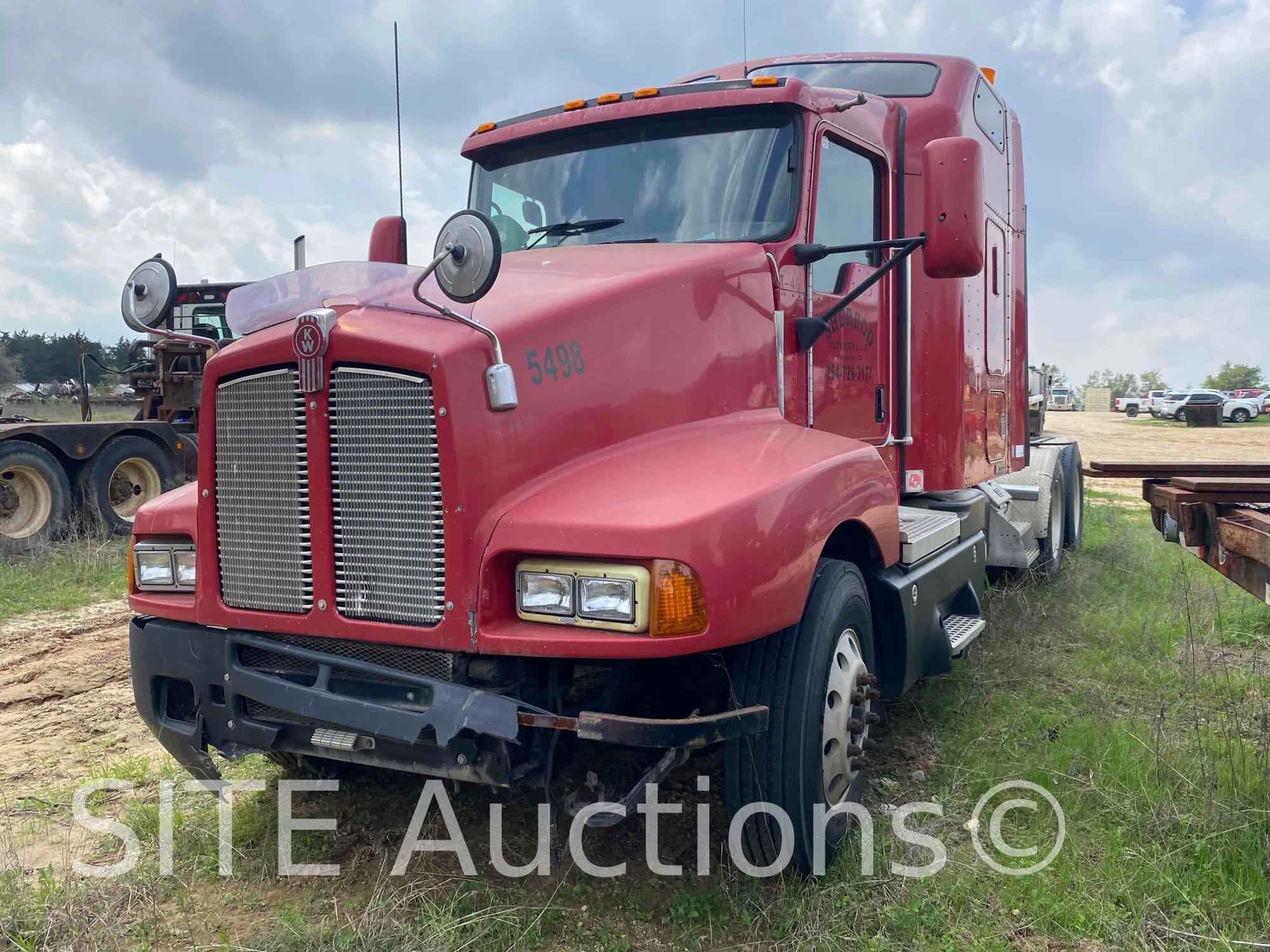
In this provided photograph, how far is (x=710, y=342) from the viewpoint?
3.78 meters

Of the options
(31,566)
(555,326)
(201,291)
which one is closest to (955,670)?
(555,326)

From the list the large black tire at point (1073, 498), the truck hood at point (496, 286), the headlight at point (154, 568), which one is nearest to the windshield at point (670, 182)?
the truck hood at point (496, 286)

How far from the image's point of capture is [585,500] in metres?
2.96

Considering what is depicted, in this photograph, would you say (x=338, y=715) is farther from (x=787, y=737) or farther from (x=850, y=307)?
(x=850, y=307)

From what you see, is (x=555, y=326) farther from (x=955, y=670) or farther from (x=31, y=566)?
(x=31, y=566)

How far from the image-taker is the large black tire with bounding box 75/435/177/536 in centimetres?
1030

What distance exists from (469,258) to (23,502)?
8.99 m

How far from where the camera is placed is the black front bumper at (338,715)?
286cm

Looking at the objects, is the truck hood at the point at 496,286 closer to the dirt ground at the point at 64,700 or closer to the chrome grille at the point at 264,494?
the chrome grille at the point at 264,494

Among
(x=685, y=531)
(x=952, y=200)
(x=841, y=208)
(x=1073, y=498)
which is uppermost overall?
(x=841, y=208)

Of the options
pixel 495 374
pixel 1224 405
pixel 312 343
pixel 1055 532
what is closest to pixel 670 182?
pixel 495 374

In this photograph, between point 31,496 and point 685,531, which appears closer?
point 685,531

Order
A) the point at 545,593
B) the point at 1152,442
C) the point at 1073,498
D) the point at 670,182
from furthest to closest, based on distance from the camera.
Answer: the point at 1152,442, the point at 1073,498, the point at 670,182, the point at 545,593

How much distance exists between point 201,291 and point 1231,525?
1177 cm
